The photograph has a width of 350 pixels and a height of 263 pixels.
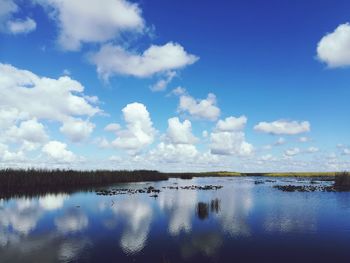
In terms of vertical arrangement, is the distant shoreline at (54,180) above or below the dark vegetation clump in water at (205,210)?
above

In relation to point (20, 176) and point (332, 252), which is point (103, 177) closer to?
point (20, 176)

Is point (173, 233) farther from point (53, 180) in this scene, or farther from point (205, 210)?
point (53, 180)

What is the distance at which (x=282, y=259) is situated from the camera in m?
15.9

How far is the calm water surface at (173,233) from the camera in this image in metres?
16.3

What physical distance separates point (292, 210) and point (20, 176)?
38.1 m

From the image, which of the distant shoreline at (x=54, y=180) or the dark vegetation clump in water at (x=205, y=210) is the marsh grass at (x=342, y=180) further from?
the dark vegetation clump in water at (x=205, y=210)

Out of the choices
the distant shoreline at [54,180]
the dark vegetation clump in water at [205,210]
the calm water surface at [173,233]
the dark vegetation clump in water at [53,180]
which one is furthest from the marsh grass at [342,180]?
the dark vegetation clump in water at [53,180]

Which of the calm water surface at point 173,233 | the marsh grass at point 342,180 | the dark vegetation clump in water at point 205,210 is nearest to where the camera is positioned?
the calm water surface at point 173,233

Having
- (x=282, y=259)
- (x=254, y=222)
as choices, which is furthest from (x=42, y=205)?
(x=282, y=259)

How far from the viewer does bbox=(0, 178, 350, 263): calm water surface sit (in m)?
16.3

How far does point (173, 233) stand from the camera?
68.9ft

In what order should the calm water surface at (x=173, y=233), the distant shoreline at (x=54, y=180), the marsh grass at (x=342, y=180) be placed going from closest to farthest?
1. the calm water surface at (x=173, y=233)
2. the distant shoreline at (x=54, y=180)
3. the marsh grass at (x=342, y=180)

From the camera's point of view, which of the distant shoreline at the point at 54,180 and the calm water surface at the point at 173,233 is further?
the distant shoreline at the point at 54,180

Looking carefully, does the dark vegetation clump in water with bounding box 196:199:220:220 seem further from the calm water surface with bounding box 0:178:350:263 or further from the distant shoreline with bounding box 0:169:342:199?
the distant shoreline with bounding box 0:169:342:199
